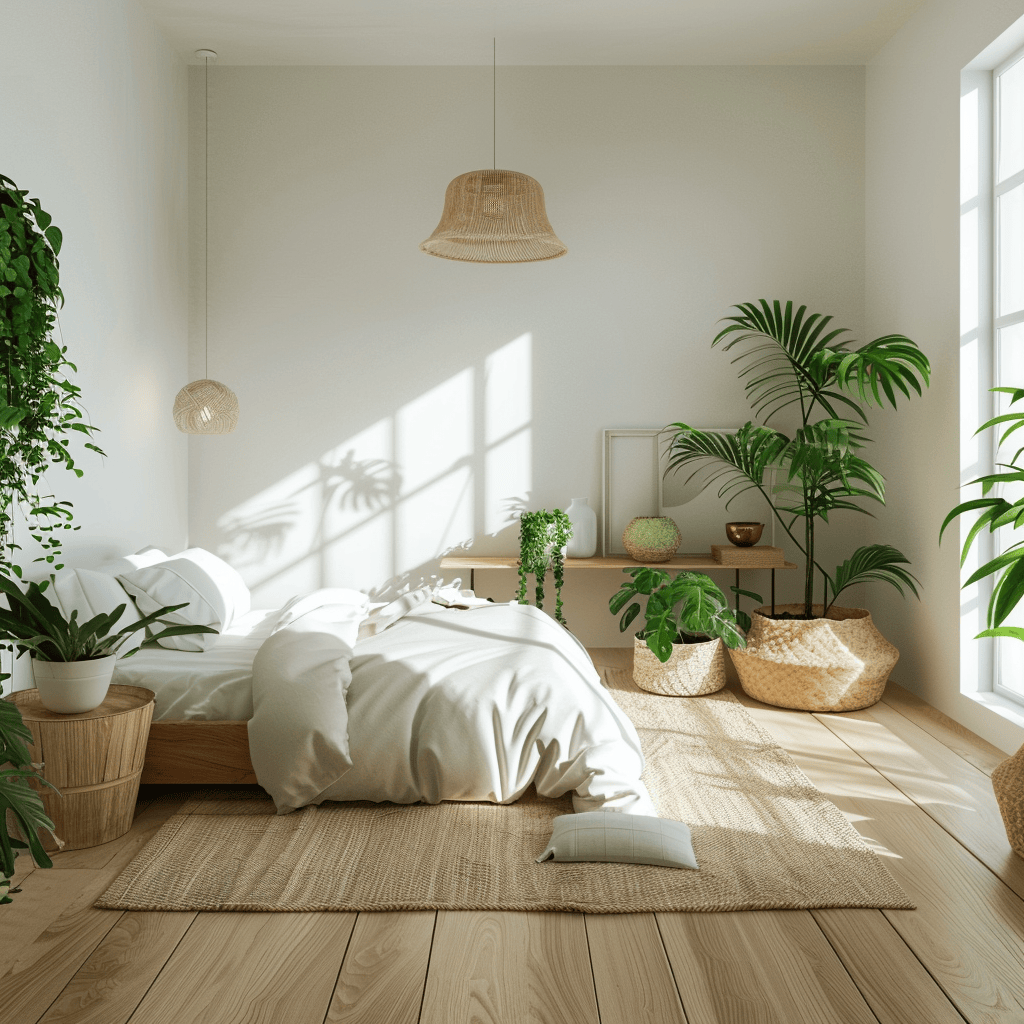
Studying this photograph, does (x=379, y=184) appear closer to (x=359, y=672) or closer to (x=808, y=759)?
(x=359, y=672)

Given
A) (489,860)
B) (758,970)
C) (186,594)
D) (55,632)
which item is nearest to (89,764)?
(55,632)

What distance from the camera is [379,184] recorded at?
4.84 metres

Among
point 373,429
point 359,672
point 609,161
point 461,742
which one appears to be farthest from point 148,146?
point 461,742

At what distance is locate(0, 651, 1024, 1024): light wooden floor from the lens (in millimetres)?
1727

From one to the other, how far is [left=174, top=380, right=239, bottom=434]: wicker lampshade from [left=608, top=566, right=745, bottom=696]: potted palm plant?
2119 mm

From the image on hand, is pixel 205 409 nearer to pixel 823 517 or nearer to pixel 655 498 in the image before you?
pixel 655 498

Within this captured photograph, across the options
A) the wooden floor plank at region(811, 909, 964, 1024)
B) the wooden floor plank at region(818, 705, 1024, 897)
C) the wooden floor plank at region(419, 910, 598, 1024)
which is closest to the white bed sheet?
the wooden floor plank at region(419, 910, 598, 1024)

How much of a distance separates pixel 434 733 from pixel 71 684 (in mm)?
1038

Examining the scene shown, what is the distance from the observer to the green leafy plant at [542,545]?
456cm

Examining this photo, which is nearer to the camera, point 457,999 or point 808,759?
point 457,999

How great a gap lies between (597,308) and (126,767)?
11.2 feet

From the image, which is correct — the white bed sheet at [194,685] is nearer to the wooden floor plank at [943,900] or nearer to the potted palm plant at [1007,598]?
the wooden floor plank at [943,900]

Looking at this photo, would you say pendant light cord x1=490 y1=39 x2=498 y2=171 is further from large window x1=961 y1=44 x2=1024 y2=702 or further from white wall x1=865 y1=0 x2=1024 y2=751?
large window x1=961 y1=44 x2=1024 y2=702

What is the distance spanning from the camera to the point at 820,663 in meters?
3.83
